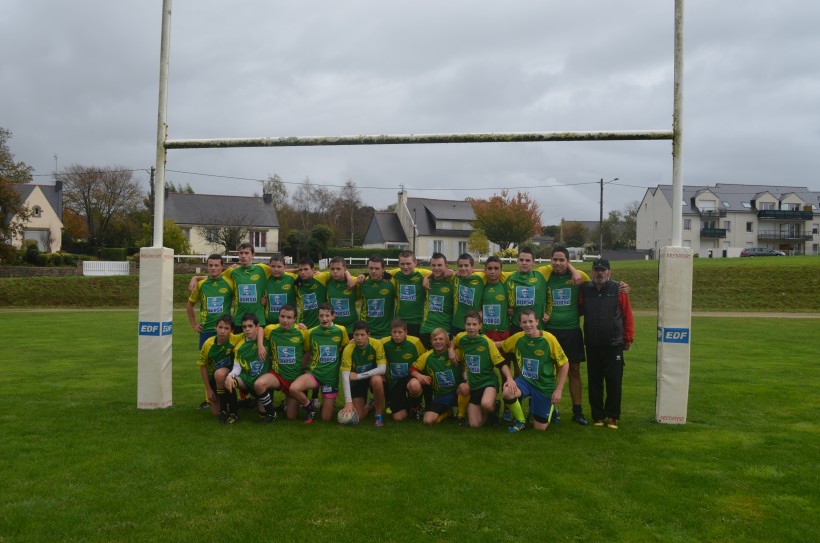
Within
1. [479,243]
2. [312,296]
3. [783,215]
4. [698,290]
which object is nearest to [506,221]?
[479,243]

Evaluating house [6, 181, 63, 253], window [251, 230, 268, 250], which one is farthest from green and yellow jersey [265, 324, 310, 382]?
house [6, 181, 63, 253]

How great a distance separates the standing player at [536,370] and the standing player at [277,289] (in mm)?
2691

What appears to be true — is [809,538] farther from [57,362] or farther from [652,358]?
[57,362]

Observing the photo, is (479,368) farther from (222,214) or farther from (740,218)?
(740,218)

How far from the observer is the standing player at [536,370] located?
6.48 m

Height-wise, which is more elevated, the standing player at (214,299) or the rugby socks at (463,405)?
the standing player at (214,299)

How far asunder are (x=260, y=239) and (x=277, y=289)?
1822 inches

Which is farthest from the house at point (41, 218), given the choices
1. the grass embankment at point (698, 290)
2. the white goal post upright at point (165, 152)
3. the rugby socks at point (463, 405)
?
the rugby socks at point (463, 405)

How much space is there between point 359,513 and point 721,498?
260 centimetres

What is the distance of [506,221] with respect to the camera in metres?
46.8

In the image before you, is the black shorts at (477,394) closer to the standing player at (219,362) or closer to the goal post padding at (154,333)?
the standing player at (219,362)

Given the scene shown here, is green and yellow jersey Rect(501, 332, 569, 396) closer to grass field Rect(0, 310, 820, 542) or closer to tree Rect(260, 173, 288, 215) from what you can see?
grass field Rect(0, 310, 820, 542)

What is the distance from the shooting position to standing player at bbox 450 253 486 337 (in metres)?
7.09

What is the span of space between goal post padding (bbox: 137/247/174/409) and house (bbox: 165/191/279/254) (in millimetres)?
42386
